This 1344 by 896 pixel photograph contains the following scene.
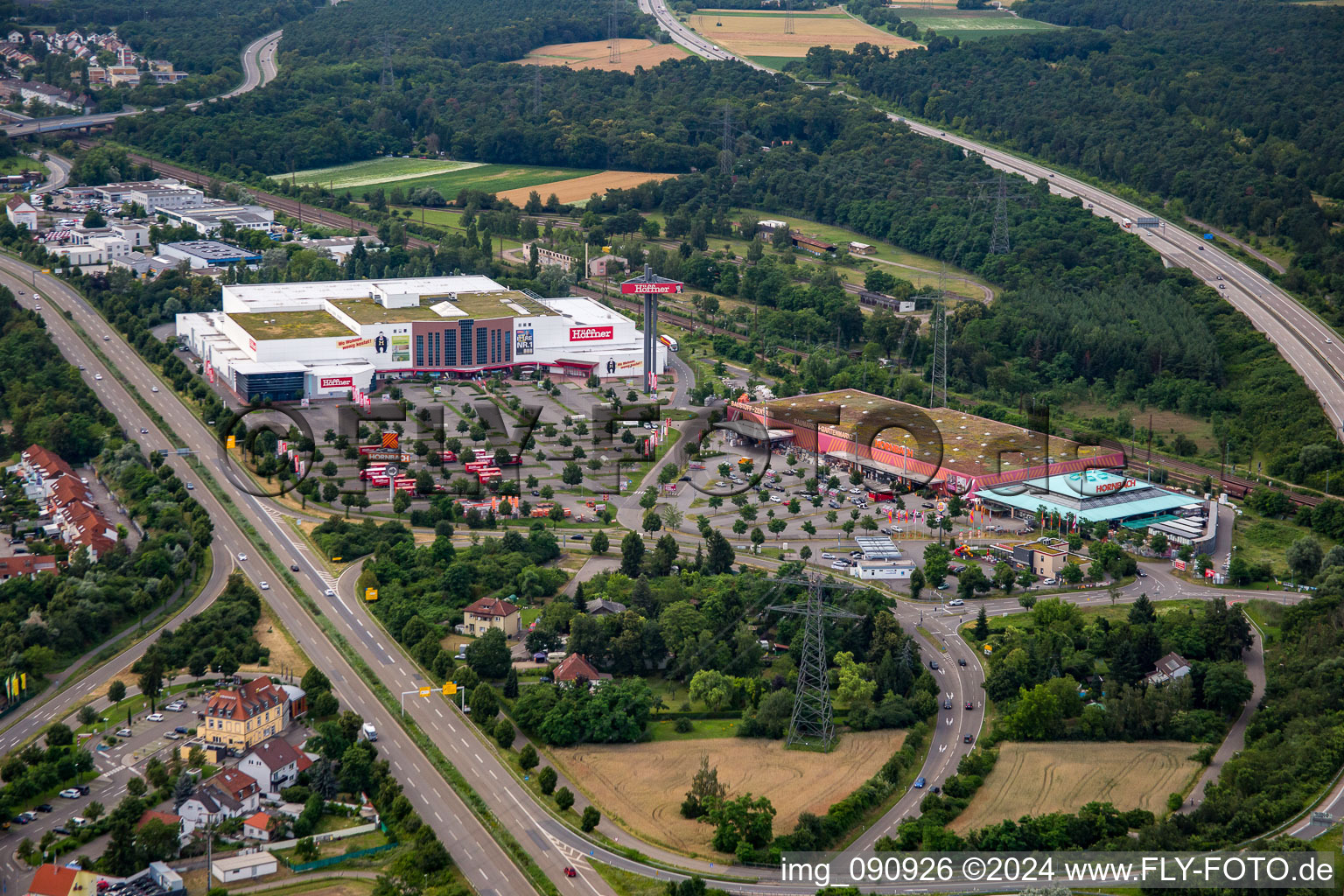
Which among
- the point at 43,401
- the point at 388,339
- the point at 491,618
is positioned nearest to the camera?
the point at 491,618

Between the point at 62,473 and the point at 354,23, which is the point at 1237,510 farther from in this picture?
the point at 354,23

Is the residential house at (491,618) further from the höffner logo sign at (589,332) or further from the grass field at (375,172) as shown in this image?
the grass field at (375,172)

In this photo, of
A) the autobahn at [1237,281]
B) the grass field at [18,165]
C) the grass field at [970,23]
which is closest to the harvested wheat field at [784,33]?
the grass field at [970,23]

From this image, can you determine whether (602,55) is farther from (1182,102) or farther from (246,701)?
(246,701)

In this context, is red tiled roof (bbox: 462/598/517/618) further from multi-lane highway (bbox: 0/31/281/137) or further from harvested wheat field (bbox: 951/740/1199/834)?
multi-lane highway (bbox: 0/31/281/137)

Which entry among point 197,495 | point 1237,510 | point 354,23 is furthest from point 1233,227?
point 354,23

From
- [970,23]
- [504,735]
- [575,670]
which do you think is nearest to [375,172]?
[970,23]

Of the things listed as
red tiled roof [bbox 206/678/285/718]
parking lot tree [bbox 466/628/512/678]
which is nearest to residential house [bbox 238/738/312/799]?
red tiled roof [bbox 206/678/285/718]
